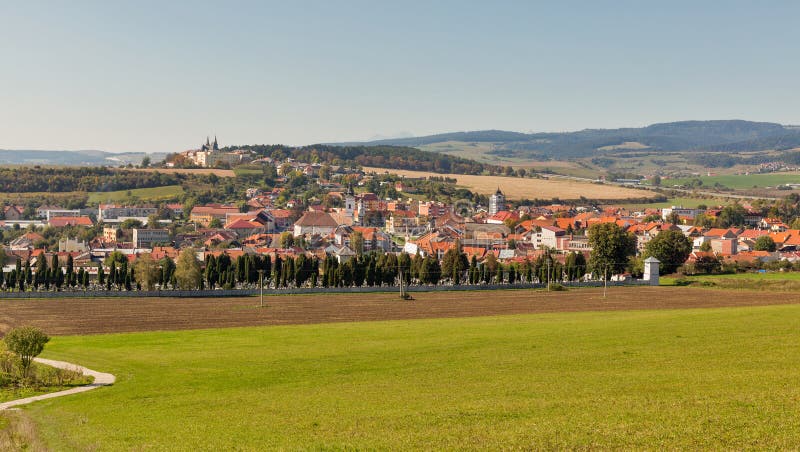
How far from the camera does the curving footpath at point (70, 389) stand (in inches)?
1249

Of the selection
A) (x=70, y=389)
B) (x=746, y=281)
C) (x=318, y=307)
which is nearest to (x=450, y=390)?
(x=70, y=389)

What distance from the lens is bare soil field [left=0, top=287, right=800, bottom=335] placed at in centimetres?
6028

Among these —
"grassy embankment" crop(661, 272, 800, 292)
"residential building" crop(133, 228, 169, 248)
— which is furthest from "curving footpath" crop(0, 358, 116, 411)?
"residential building" crop(133, 228, 169, 248)

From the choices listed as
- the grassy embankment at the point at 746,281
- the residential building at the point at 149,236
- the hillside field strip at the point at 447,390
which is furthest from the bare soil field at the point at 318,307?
the residential building at the point at 149,236

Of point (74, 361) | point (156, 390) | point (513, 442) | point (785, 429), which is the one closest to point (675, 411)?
point (785, 429)

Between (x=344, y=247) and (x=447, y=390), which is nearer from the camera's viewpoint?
(x=447, y=390)

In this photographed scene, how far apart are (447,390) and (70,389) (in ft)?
49.6

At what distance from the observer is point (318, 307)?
72000 millimetres

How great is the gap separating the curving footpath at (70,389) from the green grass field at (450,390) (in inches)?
29.3

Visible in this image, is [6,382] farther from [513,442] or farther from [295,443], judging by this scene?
[513,442]

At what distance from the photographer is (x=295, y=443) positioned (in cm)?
2273

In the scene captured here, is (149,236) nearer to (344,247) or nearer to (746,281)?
(344,247)

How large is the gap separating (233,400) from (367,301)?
49.3 metres

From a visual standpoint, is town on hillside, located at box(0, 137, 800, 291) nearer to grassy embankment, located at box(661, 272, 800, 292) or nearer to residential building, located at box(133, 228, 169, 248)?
residential building, located at box(133, 228, 169, 248)
